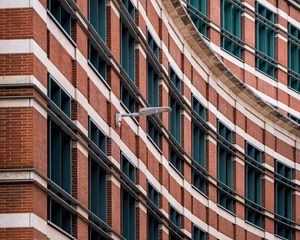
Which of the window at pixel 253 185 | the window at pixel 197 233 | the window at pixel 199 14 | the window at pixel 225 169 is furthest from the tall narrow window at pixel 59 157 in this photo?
the window at pixel 253 185

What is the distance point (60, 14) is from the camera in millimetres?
52344

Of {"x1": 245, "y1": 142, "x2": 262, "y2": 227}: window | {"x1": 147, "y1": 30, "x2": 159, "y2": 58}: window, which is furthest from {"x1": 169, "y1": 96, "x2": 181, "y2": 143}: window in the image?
{"x1": 245, "y1": 142, "x2": 262, "y2": 227}: window

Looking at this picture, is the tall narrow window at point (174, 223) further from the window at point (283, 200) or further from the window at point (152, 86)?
the window at point (283, 200)

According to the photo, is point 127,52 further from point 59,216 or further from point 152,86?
point 59,216

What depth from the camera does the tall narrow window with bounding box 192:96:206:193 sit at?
245ft

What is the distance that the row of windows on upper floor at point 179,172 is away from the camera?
5141 centimetres

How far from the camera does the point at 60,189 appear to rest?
166 ft

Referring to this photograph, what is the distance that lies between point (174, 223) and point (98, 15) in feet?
45.8

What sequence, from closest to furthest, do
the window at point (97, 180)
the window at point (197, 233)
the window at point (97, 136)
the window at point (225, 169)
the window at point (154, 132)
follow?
the window at point (97, 136), the window at point (97, 180), the window at point (154, 132), the window at point (197, 233), the window at point (225, 169)

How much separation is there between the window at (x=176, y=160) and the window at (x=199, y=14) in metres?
7.68

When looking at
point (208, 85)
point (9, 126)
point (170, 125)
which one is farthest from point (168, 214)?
point (9, 126)

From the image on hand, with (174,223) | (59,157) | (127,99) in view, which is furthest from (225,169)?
(59,157)

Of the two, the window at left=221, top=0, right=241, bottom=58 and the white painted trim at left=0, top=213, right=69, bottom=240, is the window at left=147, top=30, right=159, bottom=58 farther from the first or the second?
the white painted trim at left=0, top=213, right=69, bottom=240

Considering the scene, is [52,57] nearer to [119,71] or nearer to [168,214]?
[119,71]
